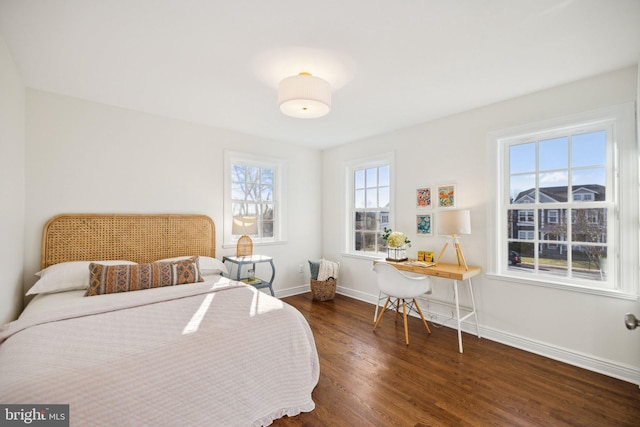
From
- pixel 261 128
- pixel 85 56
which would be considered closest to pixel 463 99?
pixel 261 128

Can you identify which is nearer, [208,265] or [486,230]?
[486,230]

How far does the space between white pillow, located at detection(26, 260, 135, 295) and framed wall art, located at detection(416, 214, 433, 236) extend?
367cm

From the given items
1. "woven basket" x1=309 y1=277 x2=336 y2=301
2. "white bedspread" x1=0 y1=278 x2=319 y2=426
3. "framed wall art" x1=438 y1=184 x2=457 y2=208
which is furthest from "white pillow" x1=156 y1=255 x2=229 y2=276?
"framed wall art" x1=438 y1=184 x2=457 y2=208

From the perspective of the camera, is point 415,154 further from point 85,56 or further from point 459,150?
point 85,56

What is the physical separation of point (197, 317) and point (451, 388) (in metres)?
1.98

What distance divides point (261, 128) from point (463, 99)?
2.53 meters

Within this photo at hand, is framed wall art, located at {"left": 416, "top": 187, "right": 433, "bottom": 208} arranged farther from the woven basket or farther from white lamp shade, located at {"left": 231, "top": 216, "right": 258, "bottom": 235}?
white lamp shade, located at {"left": 231, "top": 216, "right": 258, "bottom": 235}

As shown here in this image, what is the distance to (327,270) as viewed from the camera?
4.54 metres

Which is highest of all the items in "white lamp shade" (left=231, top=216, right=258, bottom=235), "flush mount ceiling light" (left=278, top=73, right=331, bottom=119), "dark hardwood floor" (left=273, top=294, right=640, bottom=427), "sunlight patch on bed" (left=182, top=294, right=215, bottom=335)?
"flush mount ceiling light" (left=278, top=73, right=331, bottom=119)

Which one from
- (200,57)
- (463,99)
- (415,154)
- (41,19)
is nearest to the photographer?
(41,19)

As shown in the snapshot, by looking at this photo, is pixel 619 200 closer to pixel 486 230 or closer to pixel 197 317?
pixel 486 230

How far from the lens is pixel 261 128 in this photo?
13.3ft

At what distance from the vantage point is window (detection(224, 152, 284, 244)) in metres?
4.17

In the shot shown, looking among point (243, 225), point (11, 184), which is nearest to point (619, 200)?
point (243, 225)
